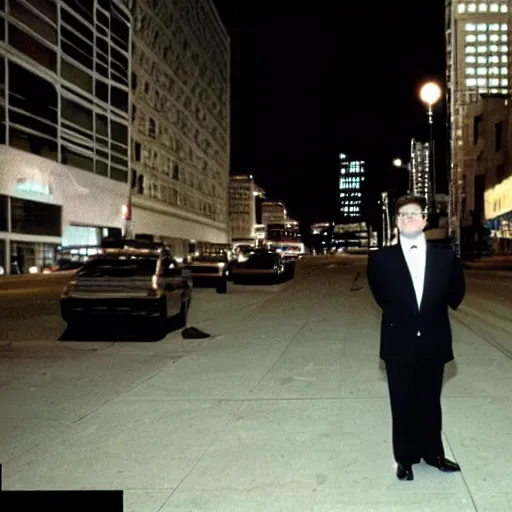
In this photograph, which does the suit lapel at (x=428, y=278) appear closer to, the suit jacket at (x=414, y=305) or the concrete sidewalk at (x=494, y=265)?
the suit jacket at (x=414, y=305)

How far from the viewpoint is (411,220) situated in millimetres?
4789

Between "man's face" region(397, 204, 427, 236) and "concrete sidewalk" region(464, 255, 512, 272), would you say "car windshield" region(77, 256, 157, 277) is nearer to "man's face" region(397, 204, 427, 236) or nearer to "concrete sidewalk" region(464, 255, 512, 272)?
"man's face" region(397, 204, 427, 236)

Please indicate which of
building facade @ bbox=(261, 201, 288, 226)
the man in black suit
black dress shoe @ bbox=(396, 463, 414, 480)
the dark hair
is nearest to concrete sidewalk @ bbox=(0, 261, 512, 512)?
black dress shoe @ bbox=(396, 463, 414, 480)

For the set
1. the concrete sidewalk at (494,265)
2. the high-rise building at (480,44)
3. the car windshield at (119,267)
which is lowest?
the concrete sidewalk at (494,265)

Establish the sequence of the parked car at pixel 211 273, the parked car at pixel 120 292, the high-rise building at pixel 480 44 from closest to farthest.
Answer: the parked car at pixel 120 292 → the parked car at pixel 211 273 → the high-rise building at pixel 480 44

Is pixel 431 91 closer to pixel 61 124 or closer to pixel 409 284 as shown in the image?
pixel 409 284

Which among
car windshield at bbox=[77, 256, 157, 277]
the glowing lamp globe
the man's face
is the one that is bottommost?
car windshield at bbox=[77, 256, 157, 277]

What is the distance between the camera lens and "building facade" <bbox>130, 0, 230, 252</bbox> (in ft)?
235

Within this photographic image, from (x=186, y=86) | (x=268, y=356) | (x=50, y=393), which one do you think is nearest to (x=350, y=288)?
(x=268, y=356)

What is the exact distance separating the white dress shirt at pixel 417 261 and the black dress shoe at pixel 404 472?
1172 mm

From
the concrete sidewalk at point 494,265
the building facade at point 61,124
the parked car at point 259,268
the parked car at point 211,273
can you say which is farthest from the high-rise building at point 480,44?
the parked car at point 211,273

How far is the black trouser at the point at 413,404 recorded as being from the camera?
4816 millimetres

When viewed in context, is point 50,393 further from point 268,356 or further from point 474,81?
point 474,81

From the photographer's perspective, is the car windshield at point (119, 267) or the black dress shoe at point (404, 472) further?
the car windshield at point (119, 267)
